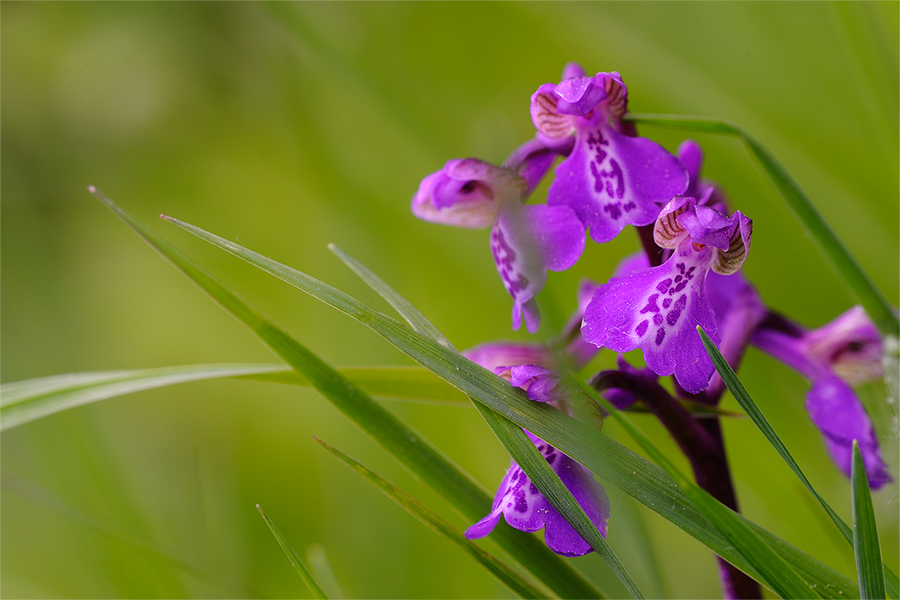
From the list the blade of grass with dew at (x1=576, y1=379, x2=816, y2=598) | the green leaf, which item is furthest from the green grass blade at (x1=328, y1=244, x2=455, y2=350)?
the green leaf

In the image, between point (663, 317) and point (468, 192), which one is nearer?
point (663, 317)

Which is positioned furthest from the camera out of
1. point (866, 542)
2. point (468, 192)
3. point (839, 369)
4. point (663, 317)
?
point (839, 369)

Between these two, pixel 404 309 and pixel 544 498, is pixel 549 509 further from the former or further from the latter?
pixel 404 309

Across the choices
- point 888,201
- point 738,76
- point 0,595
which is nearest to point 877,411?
point 888,201

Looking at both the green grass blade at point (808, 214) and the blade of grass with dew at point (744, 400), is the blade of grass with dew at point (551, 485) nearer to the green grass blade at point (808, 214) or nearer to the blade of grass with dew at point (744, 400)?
the blade of grass with dew at point (744, 400)

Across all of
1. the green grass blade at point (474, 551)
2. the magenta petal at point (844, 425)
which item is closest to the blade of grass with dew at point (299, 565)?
the green grass blade at point (474, 551)

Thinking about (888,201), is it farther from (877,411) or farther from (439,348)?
(439,348)

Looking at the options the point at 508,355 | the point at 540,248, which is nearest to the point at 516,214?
the point at 540,248

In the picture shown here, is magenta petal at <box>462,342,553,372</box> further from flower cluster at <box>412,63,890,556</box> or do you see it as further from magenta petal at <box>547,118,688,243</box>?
magenta petal at <box>547,118,688,243</box>
